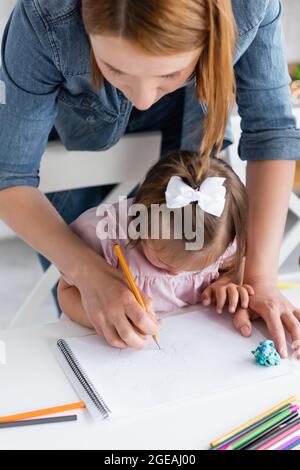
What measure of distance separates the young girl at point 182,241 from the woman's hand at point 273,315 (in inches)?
0.6

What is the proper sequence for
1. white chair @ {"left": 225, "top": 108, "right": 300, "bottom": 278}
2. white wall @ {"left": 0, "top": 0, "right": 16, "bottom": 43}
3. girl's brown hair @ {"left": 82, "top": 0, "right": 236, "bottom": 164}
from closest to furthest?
girl's brown hair @ {"left": 82, "top": 0, "right": 236, "bottom": 164}, white chair @ {"left": 225, "top": 108, "right": 300, "bottom": 278}, white wall @ {"left": 0, "top": 0, "right": 16, "bottom": 43}

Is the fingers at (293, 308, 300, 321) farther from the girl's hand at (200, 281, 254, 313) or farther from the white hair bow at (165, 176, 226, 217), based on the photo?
the white hair bow at (165, 176, 226, 217)

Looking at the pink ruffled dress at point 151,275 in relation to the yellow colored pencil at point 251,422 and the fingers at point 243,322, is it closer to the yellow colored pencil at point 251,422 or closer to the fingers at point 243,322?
the fingers at point 243,322

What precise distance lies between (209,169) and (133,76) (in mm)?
225

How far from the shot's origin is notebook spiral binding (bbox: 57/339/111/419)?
662 millimetres

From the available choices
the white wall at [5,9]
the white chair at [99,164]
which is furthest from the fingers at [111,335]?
the white wall at [5,9]

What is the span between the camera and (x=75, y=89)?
0.84 metres

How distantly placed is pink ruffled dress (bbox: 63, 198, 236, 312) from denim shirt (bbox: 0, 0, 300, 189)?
0.10 metres

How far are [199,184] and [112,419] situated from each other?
1.08ft

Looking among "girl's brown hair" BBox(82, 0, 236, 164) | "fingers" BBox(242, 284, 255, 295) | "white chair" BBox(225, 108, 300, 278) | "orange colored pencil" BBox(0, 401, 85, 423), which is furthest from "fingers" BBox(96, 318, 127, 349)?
"white chair" BBox(225, 108, 300, 278)

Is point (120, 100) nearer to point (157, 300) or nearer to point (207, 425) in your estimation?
point (157, 300)

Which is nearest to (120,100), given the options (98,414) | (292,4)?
(98,414)

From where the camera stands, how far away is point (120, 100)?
908 mm

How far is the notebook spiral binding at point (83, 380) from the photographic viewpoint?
66cm
